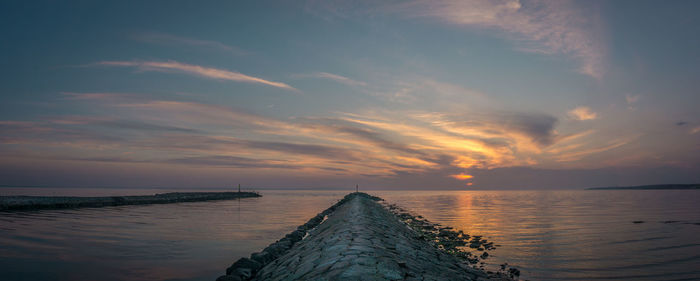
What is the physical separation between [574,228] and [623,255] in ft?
24.8

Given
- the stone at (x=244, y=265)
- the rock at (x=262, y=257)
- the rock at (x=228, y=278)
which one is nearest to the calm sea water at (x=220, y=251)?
the stone at (x=244, y=265)

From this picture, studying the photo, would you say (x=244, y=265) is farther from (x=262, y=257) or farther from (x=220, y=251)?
(x=220, y=251)

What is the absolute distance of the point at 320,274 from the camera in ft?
19.5

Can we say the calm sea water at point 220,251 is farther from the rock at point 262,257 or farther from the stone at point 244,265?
the rock at point 262,257

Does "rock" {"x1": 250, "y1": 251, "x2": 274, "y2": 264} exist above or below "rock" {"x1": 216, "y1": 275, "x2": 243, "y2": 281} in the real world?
below

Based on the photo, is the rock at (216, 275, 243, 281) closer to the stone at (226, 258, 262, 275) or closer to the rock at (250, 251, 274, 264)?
the stone at (226, 258, 262, 275)

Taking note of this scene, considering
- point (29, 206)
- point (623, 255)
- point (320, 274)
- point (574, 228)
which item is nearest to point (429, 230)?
point (574, 228)

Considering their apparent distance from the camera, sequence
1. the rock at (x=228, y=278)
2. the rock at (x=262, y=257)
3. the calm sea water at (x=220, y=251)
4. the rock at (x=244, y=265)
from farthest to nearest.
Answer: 1. the rock at (x=262, y=257)
2. the calm sea water at (x=220, y=251)
3. the rock at (x=244, y=265)
4. the rock at (x=228, y=278)

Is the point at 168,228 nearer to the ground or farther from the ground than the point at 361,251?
nearer to the ground

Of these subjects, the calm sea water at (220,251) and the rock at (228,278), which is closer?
the rock at (228,278)

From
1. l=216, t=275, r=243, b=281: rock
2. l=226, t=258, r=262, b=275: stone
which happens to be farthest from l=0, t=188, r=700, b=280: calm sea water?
l=216, t=275, r=243, b=281: rock

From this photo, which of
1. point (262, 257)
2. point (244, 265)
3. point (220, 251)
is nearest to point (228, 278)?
point (244, 265)

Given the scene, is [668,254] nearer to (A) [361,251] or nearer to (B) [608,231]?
(B) [608,231]

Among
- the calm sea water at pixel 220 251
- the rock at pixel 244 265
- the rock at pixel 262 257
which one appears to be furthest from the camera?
the rock at pixel 262 257
